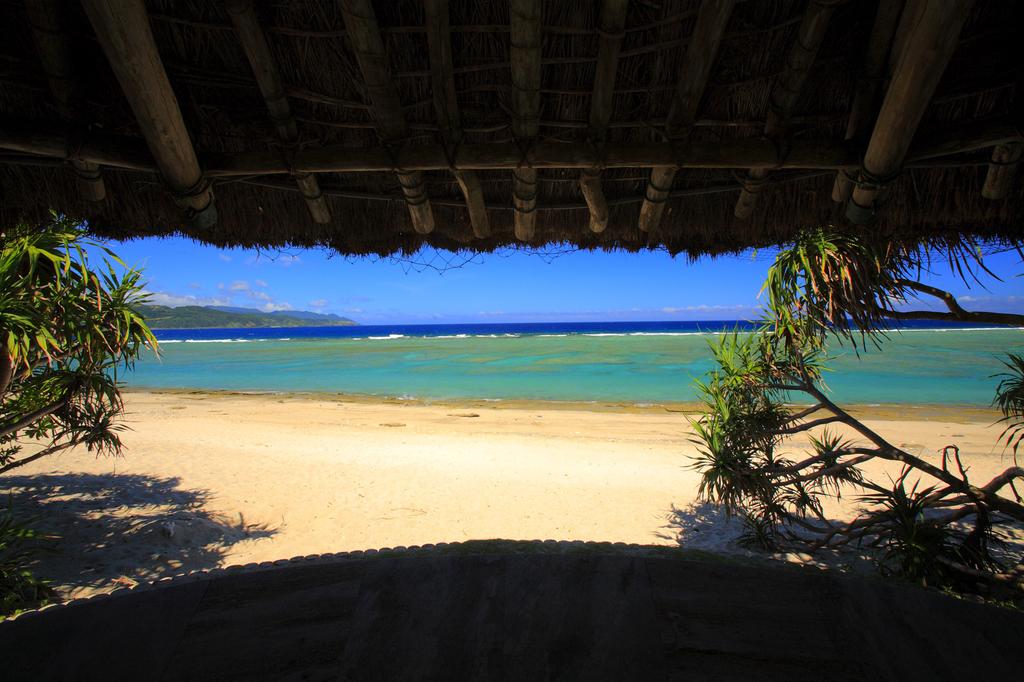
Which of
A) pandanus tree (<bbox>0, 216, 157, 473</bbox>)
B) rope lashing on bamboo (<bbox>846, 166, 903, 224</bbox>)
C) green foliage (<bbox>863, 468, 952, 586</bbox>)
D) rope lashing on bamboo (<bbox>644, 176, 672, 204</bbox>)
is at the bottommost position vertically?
green foliage (<bbox>863, 468, 952, 586</bbox>)

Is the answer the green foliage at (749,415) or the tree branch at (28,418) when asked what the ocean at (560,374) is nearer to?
the green foliage at (749,415)

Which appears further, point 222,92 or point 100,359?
point 100,359

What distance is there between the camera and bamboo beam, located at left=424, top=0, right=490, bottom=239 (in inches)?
66.4

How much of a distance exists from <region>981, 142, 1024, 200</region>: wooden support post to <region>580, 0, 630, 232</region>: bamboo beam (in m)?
1.38

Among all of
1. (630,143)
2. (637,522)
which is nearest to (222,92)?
(630,143)

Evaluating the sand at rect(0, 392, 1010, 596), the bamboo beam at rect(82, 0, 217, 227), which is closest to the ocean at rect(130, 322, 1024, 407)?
the sand at rect(0, 392, 1010, 596)

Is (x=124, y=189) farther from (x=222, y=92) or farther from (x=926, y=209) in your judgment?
(x=926, y=209)

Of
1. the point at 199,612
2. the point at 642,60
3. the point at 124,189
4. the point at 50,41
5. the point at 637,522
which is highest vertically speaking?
the point at 642,60

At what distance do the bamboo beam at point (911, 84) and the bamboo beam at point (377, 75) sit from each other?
5.14ft

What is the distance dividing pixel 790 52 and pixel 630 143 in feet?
1.92

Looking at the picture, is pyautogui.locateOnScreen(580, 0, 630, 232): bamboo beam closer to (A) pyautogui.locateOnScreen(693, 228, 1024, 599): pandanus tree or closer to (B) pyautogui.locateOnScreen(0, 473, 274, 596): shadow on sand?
(A) pyautogui.locateOnScreen(693, 228, 1024, 599): pandanus tree

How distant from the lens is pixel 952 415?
1021 centimetres

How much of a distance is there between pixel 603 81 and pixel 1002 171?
1.55 meters

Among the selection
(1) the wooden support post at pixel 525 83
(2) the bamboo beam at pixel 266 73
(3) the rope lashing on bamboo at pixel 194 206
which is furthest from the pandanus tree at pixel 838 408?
(3) the rope lashing on bamboo at pixel 194 206
